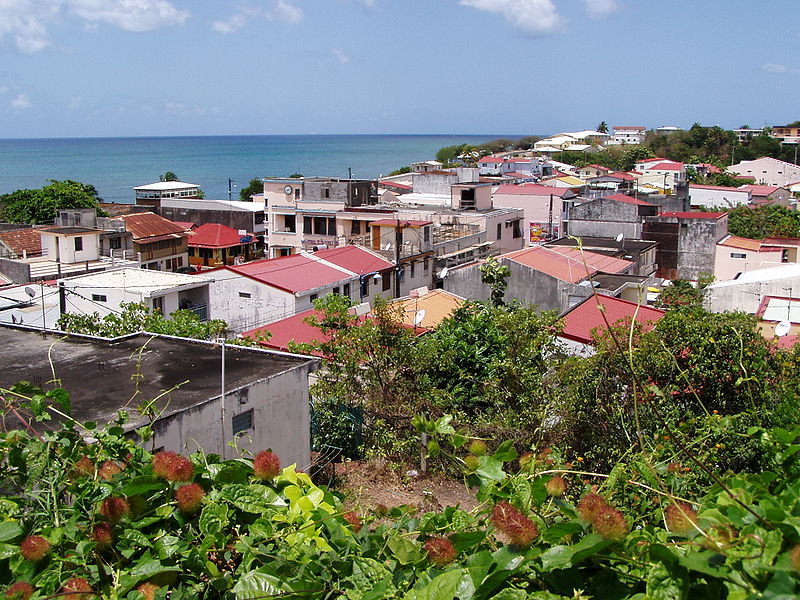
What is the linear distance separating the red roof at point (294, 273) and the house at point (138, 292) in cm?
129

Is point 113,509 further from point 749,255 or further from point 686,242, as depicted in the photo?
point 686,242

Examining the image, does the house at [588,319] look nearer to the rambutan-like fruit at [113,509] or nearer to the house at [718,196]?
the rambutan-like fruit at [113,509]

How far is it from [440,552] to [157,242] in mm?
36091

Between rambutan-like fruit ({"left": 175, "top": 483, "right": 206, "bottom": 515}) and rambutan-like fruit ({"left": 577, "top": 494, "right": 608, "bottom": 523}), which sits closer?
rambutan-like fruit ({"left": 577, "top": 494, "right": 608, "bottom": 523})

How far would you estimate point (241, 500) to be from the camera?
8.29 ft

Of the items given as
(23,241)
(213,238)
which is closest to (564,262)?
(213,238)

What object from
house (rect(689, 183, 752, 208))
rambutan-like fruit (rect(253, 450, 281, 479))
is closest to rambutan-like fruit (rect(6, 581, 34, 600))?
rambutan-like fruit (rect(253, 450, 281, 479))

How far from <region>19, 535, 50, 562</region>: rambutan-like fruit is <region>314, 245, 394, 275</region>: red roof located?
72.9 ft

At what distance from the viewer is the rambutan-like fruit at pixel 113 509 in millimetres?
2396

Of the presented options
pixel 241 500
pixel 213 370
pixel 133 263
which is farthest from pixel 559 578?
pixel 133 263

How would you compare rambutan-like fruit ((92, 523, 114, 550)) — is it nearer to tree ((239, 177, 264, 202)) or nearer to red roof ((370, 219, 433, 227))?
red roof ((370, 219, 433, 227))

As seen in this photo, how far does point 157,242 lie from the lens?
36312 millimetres

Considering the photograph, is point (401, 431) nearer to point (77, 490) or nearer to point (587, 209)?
point (77, 490)

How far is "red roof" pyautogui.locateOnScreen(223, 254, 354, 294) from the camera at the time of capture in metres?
22.0
